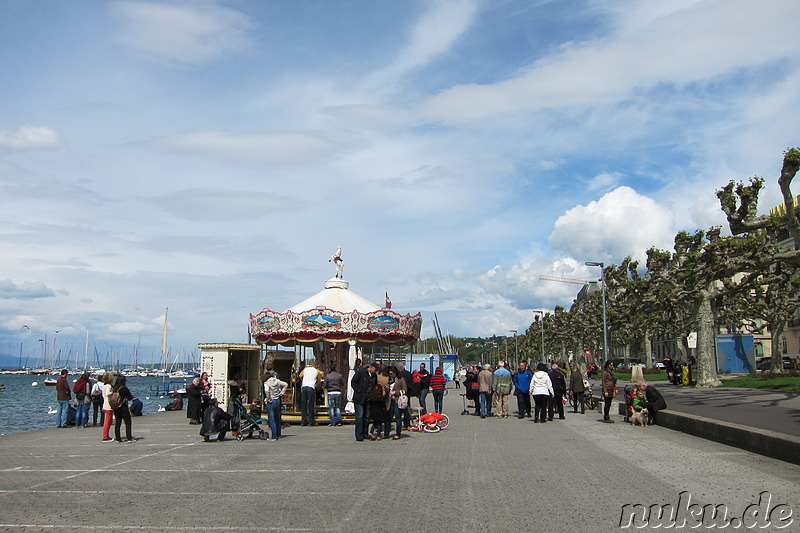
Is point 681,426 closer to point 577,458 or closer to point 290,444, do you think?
point 577,458

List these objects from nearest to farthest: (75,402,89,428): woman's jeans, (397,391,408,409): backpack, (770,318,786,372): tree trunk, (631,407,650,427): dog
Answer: (397,391,408,409): backpack
(631,407,650,427): dog
(75,402,89,428): woman's jeans
(770,318,786,372): tree trunk

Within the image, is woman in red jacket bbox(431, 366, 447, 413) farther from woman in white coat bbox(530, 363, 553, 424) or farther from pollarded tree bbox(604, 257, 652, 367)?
pollarded tree bbox(604, 257, 652, 367)

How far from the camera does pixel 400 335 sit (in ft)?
72.4

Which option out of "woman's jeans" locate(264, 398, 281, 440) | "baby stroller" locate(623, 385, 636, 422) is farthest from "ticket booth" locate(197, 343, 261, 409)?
"baby stroller" locate(623, 385, 636, 422)

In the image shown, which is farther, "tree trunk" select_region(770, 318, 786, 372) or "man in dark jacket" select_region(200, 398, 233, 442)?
"tree trunk" select_region(770, 318, 786, 372)

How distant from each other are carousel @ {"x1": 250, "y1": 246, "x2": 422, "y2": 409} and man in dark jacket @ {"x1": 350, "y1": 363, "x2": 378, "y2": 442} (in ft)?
18.2

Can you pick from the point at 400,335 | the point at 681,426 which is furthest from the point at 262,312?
the point at 681,426

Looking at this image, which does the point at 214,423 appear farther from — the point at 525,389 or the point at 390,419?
the point at 525,389

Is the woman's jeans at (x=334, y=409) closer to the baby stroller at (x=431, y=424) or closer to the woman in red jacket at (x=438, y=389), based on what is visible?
the baby stroller at (x=431, y=424)

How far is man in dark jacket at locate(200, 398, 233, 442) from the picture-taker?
15.4 metres

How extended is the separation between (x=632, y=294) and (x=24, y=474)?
42.0 meters

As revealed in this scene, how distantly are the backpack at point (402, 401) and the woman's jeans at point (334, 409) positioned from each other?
327 centimetres

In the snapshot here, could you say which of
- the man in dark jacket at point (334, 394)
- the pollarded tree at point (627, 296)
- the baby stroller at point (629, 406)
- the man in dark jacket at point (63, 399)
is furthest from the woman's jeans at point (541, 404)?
the pollarded tree at point (627, 296)

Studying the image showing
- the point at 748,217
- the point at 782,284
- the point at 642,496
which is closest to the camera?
the point at 642,496
